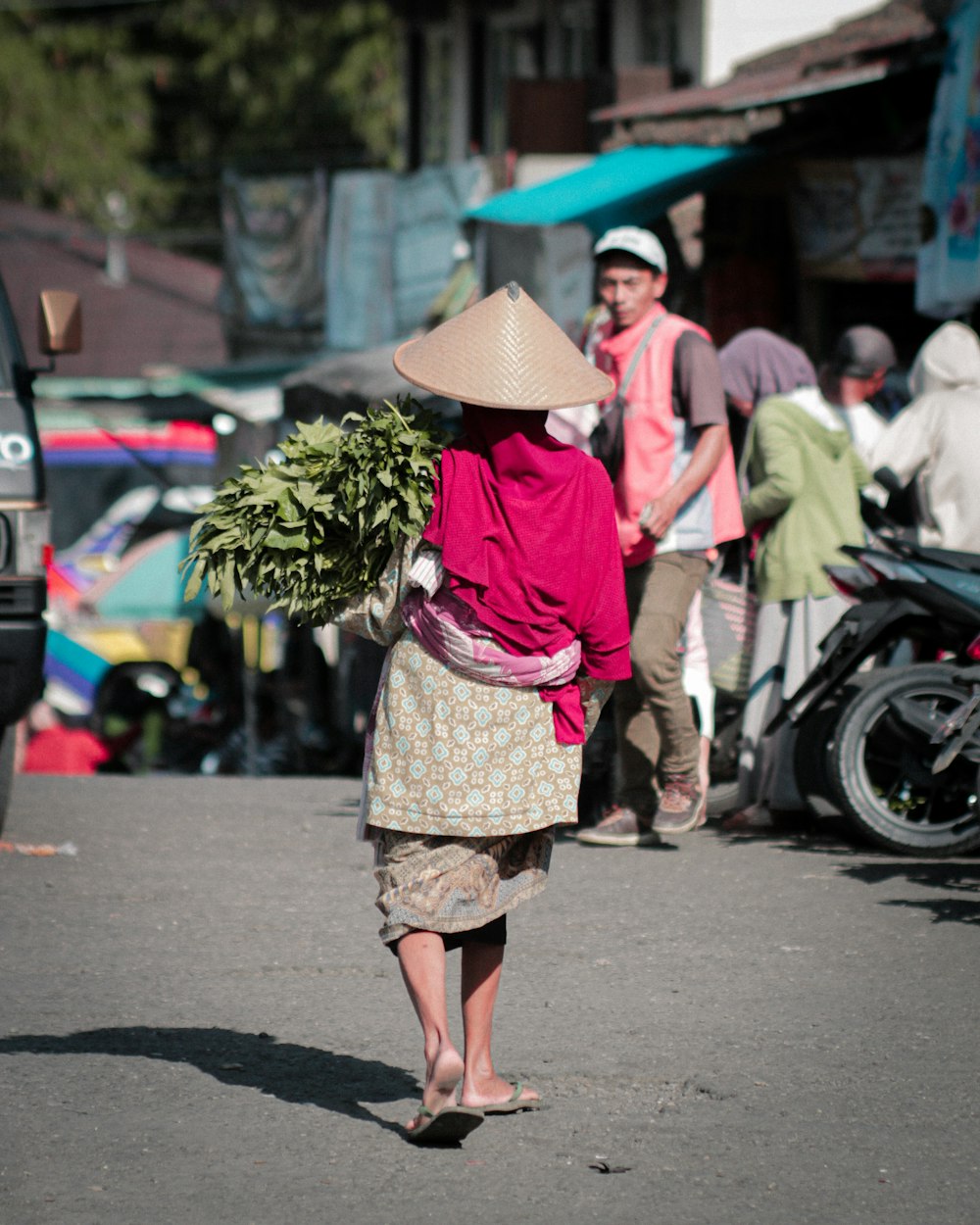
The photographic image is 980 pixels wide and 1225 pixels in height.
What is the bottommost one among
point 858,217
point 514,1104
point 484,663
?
point 514,1104

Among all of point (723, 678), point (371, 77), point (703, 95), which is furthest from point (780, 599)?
point (371, 77)

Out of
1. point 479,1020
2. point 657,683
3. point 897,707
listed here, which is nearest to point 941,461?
point 897,707

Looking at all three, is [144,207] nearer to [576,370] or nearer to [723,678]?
[723,678]

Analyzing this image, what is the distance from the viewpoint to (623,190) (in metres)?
12.6

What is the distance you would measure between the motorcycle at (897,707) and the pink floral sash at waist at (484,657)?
294 centimetres

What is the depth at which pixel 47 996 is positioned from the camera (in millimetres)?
5547

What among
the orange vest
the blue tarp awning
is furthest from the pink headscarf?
the blue tarp awning

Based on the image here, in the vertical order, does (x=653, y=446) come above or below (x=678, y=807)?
above

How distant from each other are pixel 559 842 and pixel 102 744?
22.0 ft

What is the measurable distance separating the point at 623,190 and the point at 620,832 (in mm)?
5898

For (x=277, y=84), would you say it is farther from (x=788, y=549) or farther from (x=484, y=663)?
(x=484, y=663)

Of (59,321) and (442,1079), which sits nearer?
(442,1079)

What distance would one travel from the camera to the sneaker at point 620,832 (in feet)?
25.3

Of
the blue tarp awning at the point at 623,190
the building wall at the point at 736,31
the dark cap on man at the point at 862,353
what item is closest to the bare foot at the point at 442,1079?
the dark cap on man at the point at 862,353
